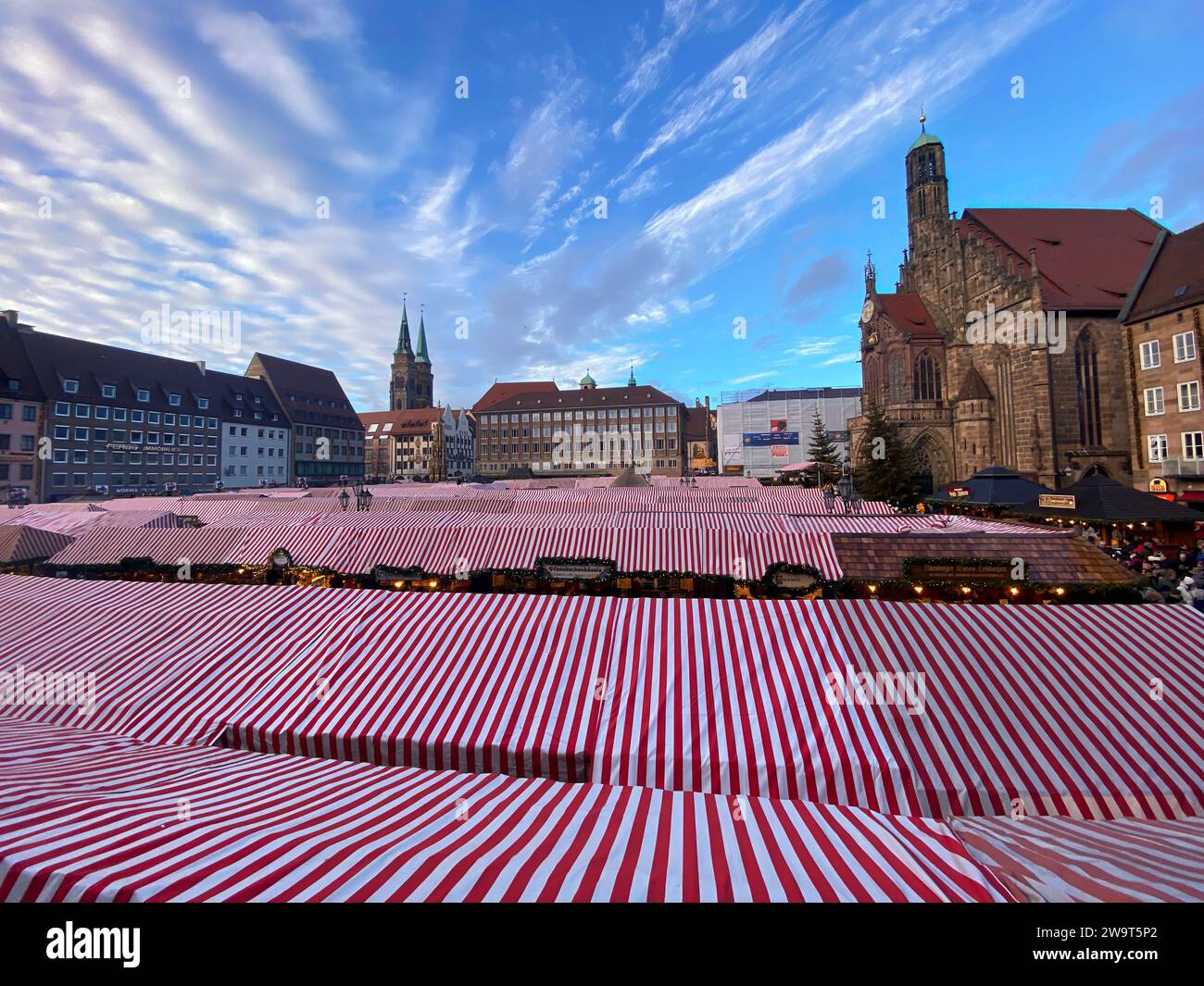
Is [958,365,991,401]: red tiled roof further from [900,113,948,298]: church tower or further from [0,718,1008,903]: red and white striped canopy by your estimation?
[0,718,1008,903]: red and white striped canopy

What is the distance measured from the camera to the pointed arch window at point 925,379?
1802 inches

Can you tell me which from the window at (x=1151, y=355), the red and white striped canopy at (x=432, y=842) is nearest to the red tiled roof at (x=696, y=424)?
the window at (x=1151, y=355)

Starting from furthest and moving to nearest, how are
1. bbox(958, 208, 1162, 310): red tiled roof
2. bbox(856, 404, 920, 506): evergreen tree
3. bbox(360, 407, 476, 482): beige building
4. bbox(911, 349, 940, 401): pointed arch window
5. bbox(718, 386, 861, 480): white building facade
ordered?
bbox(360, 407, 476, 482): beige building
bbox(718, 386, 861, 480): white building facade
bbox(911, 349, 940, 401): pointed arch window
bbox(958, 208, 1162, 310): red tiled roof
bbox(856, 404, 920, 506): evergreen tree

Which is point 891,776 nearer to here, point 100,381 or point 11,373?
point 11,373

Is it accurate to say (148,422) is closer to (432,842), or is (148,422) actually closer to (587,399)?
(587,399)

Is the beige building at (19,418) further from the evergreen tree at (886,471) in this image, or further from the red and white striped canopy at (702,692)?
the evergreen tree at (886,471)

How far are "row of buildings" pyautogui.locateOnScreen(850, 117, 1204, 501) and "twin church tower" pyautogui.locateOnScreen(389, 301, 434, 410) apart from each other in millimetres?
87974

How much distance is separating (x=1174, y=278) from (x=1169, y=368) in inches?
218

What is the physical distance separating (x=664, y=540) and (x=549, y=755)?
7.99 meters

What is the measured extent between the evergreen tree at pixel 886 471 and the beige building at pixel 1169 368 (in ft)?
35.7

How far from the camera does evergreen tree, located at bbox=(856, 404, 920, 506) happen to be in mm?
34719

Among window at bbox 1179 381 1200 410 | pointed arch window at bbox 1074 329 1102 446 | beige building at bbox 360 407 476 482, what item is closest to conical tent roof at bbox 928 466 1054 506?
window at bbox 1179 381 1200 410

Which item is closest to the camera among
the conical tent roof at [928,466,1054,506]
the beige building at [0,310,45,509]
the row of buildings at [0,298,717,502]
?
the conical tent roof at [928,466,1054,506]
